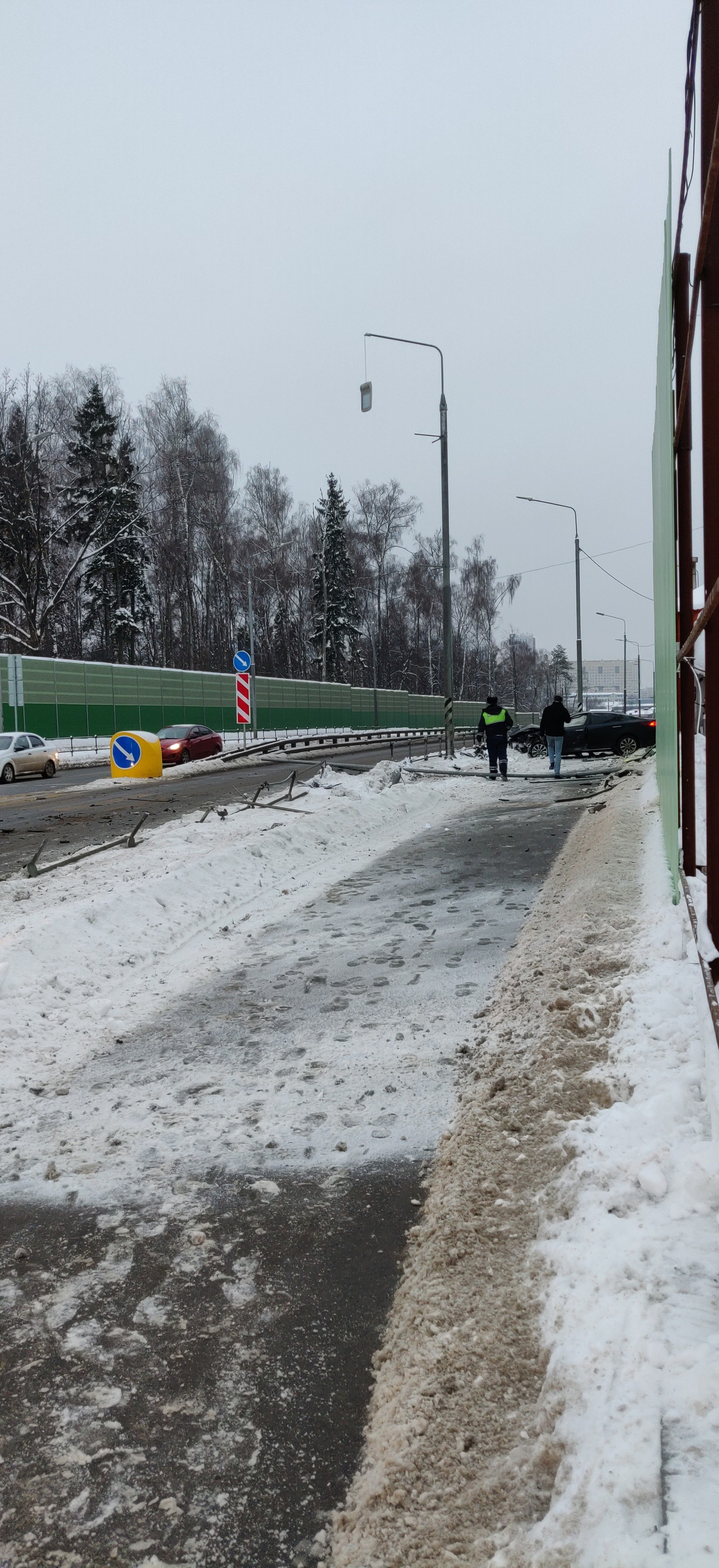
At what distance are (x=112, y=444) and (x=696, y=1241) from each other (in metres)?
51.1

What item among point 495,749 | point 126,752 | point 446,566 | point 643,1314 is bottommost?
point 643,1314

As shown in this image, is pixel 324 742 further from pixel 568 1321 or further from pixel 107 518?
pixel 568 1321

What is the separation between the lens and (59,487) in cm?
4609

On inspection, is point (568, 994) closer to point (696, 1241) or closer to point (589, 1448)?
point (696, 1241)

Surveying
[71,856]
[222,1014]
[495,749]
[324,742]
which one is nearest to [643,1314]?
[222,1014]

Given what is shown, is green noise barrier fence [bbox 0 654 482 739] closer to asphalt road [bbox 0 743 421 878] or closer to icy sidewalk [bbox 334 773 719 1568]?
asphalt road [bbox 0 743 421 878]

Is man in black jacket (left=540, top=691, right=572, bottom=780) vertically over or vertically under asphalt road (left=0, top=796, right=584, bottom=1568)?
over

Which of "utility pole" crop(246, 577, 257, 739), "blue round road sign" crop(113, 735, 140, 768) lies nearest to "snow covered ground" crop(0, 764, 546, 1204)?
"blue round road sign" crop(113, 735, 140, 768)

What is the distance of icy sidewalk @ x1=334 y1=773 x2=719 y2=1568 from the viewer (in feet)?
6.14

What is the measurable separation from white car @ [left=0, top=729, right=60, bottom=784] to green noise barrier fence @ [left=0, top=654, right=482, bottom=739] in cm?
761

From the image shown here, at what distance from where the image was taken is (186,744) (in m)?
30.4

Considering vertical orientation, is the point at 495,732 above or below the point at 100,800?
above

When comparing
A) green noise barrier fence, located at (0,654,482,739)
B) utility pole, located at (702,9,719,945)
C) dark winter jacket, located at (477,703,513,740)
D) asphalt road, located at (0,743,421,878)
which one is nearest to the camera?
utility pole, located at (702,9,719,945)

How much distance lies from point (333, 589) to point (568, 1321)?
2582 inches
